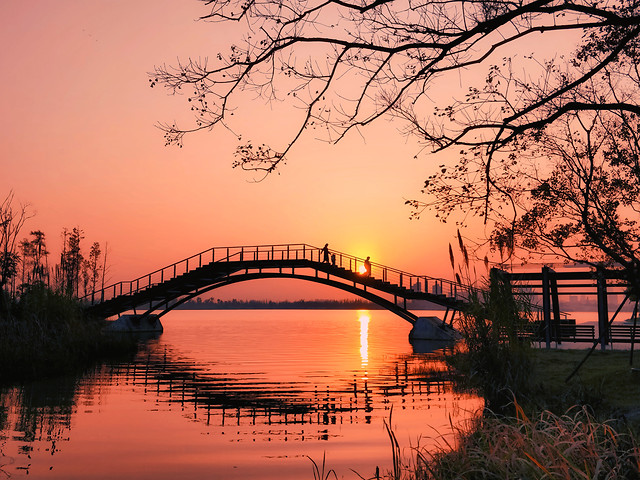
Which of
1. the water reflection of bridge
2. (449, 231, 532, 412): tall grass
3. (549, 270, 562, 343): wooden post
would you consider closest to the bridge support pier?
(549, 270, 562, 343): wooden post

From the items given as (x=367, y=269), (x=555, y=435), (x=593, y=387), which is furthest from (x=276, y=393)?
(x=367, y=269)

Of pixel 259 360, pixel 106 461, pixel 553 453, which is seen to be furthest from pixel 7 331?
pixel 553 453

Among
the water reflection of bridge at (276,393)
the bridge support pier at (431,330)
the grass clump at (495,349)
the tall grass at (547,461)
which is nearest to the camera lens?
the tall grass at (547,461)

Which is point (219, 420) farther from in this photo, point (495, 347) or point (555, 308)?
point (555, 308)

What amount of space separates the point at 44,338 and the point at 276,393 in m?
9.49

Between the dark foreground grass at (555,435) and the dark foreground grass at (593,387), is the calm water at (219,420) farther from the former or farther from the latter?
the dark foreground grass at (593,387)

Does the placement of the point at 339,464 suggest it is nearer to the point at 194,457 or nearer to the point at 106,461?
the point at 194,457

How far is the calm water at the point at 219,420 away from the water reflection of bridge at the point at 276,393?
29 mm

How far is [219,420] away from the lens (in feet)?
→ 43.3

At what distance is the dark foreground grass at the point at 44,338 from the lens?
2000cm

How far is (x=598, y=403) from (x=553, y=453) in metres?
6.47

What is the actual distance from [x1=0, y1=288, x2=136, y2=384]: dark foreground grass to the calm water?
1143 mm

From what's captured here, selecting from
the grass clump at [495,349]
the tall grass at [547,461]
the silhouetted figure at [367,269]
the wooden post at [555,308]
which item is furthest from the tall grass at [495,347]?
the silhouetted figure at [367,269]

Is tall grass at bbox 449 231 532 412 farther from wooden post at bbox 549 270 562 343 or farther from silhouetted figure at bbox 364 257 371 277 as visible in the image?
silhouetted figure at bbox 364 257 371 277
